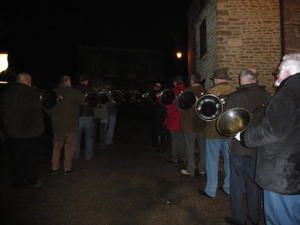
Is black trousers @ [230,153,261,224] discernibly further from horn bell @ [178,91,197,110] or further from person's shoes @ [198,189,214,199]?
horn bell @ [178,91,197,110]

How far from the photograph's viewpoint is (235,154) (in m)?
4.79

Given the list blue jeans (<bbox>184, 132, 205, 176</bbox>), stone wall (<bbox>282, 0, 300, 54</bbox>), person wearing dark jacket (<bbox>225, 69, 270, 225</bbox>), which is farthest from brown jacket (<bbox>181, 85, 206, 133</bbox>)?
stone wall (<bbox>282, 0, 300, 54</bbox>)

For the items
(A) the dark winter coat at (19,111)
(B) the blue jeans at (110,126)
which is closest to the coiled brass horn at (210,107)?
(A) the dark winter coat at (19,111)

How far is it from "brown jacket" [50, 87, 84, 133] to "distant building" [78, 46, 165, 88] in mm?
38499

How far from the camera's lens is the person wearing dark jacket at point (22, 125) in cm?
676

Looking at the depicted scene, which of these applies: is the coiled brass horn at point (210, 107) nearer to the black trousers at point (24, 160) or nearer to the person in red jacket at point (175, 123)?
the person in red jacket at point (175, 123)

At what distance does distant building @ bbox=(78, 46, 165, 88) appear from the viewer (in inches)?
1820

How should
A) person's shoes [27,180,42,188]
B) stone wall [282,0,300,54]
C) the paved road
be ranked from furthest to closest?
stone wall [282,0,300,54]
person's shoes [27,180,42,188]
the paved road

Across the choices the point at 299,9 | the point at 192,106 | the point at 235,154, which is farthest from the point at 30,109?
the point at 299,9

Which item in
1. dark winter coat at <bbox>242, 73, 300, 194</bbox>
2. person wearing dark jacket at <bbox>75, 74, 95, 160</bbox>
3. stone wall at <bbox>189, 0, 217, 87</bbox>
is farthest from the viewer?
stone wall at <bbox>189, 0, 217, 87</bbox>

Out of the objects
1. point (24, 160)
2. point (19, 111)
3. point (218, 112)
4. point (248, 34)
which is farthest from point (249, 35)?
point (24, 160)

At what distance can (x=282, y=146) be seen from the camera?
129 inches

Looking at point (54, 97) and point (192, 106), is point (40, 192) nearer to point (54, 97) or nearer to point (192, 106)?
point (54, 97)

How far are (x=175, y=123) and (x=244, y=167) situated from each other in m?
3.75
